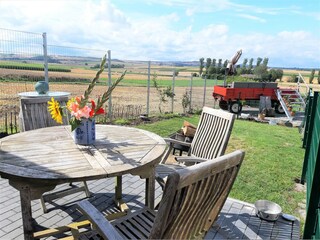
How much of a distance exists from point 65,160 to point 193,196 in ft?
3.81

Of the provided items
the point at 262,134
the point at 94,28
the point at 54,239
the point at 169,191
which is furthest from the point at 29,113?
the point at 94,28

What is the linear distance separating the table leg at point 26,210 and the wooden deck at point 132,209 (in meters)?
0.55

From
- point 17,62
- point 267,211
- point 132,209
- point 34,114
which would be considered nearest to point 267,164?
point 267,211

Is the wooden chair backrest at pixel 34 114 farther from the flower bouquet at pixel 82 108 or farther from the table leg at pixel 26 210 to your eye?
the table leg at pixel 26 210

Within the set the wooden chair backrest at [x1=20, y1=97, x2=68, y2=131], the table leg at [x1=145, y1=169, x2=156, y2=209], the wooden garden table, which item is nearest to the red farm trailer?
the wooden chair backrest at [x1=20, y1=97, x2=68, y2=131]

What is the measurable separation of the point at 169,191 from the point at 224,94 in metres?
10.7

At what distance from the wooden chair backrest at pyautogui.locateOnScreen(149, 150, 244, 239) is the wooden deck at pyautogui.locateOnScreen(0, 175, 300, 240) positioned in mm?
1056

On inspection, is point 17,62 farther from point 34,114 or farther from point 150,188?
point 150,188

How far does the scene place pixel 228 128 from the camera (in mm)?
2746

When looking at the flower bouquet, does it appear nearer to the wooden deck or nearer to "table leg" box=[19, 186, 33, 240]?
"table leg" box=[19, 186, 33, 240]

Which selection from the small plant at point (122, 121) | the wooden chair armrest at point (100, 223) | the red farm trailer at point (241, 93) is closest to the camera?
the wooden chair armrest at point (100, 223)

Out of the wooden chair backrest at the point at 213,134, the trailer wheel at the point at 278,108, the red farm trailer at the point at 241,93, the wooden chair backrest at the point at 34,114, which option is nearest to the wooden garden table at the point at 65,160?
the wooden chair backrest at the point at 34,114

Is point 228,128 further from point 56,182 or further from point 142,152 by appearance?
point 56,182

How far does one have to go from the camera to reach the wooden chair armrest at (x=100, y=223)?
4.49ft
